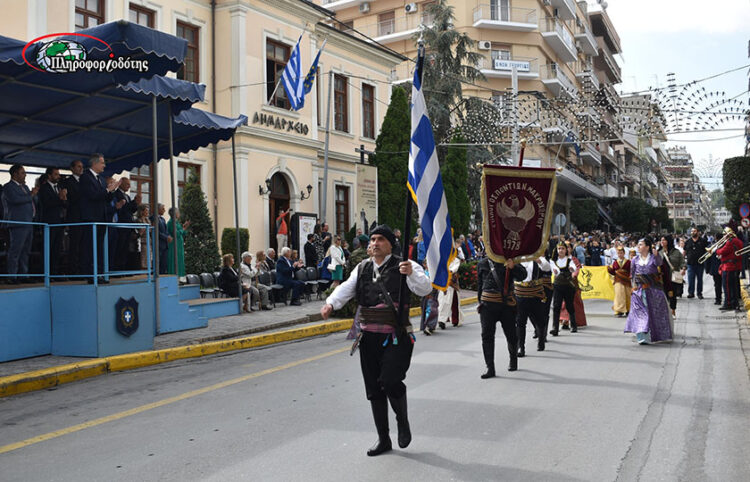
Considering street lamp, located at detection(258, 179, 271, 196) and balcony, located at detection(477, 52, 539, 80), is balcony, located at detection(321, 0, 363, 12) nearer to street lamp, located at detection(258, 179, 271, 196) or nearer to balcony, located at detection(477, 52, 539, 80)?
balcony, located at detection(477, 52, 539, 80)

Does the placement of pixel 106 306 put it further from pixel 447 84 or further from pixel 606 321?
pixel 447 84

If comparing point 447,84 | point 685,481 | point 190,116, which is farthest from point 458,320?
point 447,84

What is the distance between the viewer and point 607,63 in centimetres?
7325

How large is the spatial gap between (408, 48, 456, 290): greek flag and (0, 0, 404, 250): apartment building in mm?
15574

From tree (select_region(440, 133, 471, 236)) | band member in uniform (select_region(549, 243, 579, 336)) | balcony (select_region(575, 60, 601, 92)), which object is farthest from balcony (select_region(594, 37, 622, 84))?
band member in uniform (select_region(549, 243, 579, 336))

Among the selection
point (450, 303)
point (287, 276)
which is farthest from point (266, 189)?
point (450, 303)

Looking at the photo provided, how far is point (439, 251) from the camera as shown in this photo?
5.93 meters

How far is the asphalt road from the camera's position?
4859 millimetres

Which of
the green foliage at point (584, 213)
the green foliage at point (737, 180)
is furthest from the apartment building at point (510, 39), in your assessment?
the green foliage at point (737, 180)

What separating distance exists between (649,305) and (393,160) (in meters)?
18.3

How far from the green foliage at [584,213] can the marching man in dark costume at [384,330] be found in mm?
53774

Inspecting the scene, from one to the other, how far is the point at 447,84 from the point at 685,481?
3413cm

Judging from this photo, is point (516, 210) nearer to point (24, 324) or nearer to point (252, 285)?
point (24, 324)

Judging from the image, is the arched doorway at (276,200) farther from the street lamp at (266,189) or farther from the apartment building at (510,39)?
the apartment building at (510,39)
